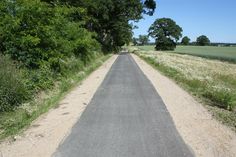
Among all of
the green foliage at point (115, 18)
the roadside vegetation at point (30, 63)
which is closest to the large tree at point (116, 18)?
the green foliage at point (115, 18)

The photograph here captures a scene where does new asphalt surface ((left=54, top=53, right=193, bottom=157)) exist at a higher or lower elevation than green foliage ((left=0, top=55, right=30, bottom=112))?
lower

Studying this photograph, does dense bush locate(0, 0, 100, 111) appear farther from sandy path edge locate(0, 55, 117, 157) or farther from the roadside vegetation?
sandy path edge locate(0, 55, 117, 157)

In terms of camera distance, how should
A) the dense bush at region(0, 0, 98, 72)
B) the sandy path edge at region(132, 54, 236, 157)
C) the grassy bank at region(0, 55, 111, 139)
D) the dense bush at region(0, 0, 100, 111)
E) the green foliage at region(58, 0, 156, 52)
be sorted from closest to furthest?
1. the sandy path edge at region(132, 54, 236, 157)
2. the grassy bank at region(0, 55, 111, 139)
3. the dense bush at region(0, 0, 100, 111)
4. the dense bush at region(0, 0, 98, 72)
5. the green foliage at region(58, 0, 156, 52)

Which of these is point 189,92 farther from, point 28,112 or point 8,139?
point 8,139

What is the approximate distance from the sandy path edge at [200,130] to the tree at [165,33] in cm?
10379

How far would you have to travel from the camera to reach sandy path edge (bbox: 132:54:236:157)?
6.50m

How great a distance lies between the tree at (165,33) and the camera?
114m

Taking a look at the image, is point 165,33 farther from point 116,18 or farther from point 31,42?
point 31,42

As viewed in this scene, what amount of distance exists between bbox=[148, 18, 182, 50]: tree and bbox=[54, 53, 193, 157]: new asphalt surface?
104 m

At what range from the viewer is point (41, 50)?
47.0 ft

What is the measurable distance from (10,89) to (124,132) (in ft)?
13.6

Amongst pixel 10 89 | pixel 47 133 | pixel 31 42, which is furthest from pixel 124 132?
pixel 31 42

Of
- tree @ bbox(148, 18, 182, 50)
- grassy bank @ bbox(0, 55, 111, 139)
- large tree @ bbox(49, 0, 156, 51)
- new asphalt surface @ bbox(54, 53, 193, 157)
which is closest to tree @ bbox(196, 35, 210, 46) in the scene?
tree @ bbox(148, 18, 182, 50)

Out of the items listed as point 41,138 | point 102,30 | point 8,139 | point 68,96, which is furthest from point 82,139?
point 102,30
